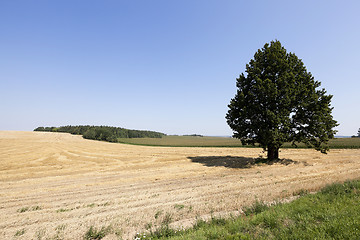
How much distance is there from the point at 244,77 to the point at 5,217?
26.7m

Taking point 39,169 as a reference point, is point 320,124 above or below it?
above

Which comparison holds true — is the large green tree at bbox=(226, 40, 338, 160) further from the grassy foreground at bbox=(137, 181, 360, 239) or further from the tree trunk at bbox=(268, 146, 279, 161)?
the grassy foreground at bbox=(137, 181, 360, 239)

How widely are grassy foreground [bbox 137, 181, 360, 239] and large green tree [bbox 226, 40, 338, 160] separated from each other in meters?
13.6

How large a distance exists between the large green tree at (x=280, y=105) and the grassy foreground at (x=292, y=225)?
13.6 meters

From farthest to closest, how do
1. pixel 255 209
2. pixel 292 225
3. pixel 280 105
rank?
1. pixel 280 105
2. pixel 255 209
3. pixel 292 225

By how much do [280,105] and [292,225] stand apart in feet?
61.2

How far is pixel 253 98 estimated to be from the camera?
2175cm

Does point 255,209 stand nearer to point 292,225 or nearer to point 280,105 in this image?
point 292,225

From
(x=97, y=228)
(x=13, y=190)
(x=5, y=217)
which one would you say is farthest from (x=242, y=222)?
(x=13, y=190)

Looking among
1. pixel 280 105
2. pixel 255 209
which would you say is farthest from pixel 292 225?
pixel 280 105

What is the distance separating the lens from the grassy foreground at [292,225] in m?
4.95

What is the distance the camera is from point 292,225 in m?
5.61

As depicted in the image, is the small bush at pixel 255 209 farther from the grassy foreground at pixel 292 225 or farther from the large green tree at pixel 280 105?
the large green tree at pixel 280 105

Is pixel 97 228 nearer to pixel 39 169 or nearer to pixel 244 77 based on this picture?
pixel 39 169
